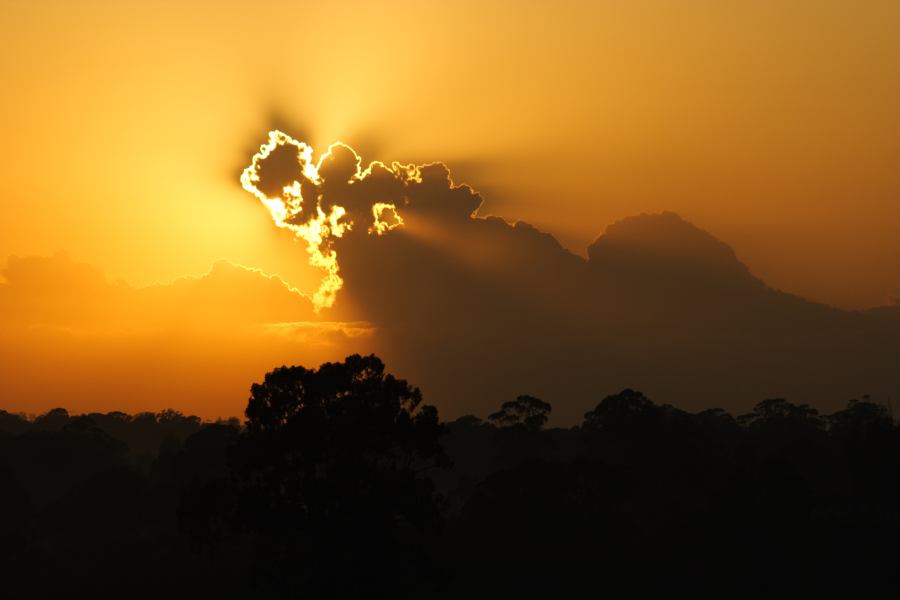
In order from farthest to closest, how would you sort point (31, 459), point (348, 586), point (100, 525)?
1. point (31, 459)
2. point (100, 525)
3. point (348, 586)

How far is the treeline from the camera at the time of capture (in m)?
72.1

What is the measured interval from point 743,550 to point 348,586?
41.2 m

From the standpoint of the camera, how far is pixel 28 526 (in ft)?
369

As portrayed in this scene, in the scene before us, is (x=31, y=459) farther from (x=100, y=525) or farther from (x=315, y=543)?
(x=315, y=543)

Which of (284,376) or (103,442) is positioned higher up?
(103,442)

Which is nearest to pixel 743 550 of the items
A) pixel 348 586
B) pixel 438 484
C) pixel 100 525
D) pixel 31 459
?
pixel 348 586

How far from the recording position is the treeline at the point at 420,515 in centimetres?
7212

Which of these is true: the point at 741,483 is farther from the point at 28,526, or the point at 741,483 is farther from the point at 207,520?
the point at 28,526

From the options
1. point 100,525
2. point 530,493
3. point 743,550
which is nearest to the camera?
point 743,550

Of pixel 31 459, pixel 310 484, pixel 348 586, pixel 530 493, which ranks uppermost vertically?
pixel 31 459

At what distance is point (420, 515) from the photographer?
7262cm

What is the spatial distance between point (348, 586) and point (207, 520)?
32.9 feet

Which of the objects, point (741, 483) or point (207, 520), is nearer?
point (207, 520)

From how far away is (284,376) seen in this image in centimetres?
7525
